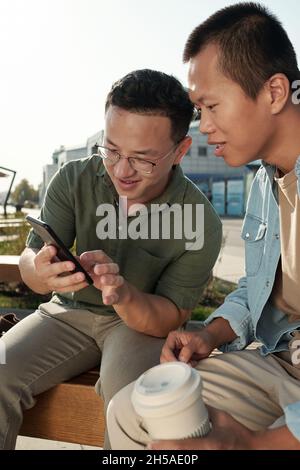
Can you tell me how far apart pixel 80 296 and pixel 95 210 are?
0.36 metres

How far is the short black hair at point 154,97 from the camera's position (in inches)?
89.6

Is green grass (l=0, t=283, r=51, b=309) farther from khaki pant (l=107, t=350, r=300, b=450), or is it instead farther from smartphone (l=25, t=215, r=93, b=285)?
khaki pant (l=107, t=350, r=300, b=450)

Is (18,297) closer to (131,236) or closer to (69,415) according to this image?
(131,236)

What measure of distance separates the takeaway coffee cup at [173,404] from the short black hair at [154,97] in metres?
1.17

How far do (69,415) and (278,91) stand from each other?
4.50ft

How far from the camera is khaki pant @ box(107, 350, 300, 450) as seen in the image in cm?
177

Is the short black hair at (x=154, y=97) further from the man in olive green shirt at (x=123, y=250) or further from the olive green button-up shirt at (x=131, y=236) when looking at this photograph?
the olive green button-up shirt at (x=131, y=236)

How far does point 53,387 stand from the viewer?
7.34 ft

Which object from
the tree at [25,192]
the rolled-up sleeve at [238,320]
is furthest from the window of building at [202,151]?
the rolled-up sleeve at [238,320]

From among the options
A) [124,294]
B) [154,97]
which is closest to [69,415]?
[124,294]

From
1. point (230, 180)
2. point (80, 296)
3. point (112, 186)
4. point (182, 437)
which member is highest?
point (112, 186)

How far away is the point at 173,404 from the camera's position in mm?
1313

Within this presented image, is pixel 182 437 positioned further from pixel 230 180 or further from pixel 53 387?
pixel 230 180

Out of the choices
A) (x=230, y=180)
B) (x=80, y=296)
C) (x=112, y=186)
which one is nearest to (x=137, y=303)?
(x=80, y=296)
